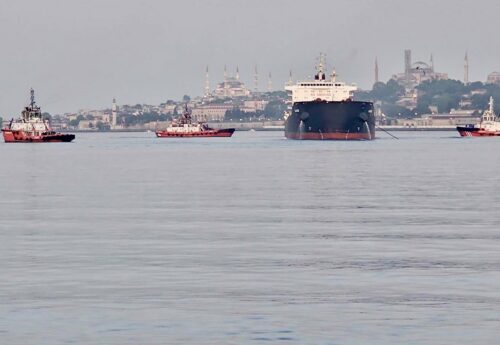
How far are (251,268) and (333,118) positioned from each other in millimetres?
162797

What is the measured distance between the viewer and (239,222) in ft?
128

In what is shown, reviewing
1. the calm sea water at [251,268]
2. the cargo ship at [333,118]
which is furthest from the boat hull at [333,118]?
the calm sea water at [251,268]

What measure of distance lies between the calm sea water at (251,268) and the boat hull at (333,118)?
135 m

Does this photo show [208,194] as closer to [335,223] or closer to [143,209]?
[143,209]

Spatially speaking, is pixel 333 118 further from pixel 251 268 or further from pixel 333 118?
pixel 251 268

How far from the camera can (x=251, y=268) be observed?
2766 cm

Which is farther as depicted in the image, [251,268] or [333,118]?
[333,118]

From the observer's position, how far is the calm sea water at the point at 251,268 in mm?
20750

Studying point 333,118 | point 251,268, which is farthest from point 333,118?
point 251,268

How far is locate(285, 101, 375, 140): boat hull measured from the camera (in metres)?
188

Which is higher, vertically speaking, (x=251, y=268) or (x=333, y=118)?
(x=251, y=268)

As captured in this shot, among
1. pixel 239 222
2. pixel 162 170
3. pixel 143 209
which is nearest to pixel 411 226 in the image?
pixel 239 222

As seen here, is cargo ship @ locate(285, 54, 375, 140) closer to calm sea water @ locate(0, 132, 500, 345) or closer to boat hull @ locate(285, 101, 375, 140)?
boat hull @ locate(285, 101, 375, 140)

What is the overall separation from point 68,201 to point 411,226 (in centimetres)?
1597
